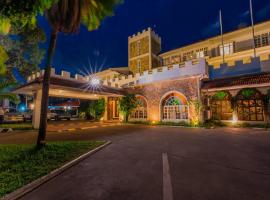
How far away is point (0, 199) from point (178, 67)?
16032mm

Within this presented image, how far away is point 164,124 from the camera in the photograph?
1498 cm

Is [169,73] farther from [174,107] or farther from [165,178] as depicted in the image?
[165,178]

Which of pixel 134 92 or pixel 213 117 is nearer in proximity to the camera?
pixel 213 117

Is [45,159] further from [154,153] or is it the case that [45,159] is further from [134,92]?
[134,92]

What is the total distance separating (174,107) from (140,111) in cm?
444

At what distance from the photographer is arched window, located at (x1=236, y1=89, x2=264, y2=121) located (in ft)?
41.7

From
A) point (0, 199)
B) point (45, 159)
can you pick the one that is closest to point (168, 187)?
point (0, 199)

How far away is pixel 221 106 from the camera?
14.6 metres

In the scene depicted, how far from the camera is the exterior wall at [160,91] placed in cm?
1443

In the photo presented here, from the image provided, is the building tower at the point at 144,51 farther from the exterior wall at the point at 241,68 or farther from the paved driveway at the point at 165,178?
the paved driveway at the point at 165,178

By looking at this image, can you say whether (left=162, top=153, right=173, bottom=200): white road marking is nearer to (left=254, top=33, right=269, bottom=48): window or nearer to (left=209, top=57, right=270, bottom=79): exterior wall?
(left=209, top=57, right=270, bottom=79): exterior wall

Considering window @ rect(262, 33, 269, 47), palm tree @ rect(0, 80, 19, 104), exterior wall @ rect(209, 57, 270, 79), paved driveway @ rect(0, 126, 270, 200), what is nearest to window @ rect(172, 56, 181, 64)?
exterior wall @ rect(209, 57, 270, 79)

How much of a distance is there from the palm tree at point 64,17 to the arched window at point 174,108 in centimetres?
1087

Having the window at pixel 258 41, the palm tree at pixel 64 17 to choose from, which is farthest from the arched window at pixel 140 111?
the window at pixel 258 41
